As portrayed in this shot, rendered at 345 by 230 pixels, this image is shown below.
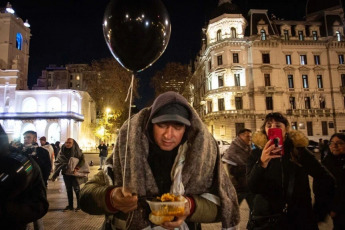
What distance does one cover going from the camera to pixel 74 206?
687 centimetres

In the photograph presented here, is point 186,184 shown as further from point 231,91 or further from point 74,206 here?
point 231,91

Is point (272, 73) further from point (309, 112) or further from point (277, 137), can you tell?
point (277, 137)

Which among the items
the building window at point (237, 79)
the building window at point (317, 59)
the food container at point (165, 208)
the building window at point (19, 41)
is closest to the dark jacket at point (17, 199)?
the food container at point (165, 208)

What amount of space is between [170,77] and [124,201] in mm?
34411

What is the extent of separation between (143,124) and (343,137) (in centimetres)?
339

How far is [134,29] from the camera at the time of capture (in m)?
1.90

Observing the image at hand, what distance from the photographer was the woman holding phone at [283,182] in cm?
240

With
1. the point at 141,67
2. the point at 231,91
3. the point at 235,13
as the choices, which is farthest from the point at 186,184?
the point at 235,13

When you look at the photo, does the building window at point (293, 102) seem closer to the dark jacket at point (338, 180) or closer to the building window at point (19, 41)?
the dark jacket at point (338, 180)

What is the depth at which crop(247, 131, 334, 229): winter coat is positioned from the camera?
2441mm

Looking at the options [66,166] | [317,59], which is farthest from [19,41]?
Result: [317,59]

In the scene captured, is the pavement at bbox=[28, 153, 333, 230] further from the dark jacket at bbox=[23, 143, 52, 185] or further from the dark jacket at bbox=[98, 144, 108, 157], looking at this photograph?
the dark jacket at bbox=[98, 144, 108, 157]

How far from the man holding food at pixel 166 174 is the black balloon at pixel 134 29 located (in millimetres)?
515

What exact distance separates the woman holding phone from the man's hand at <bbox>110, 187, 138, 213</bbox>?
1508 millimetres
